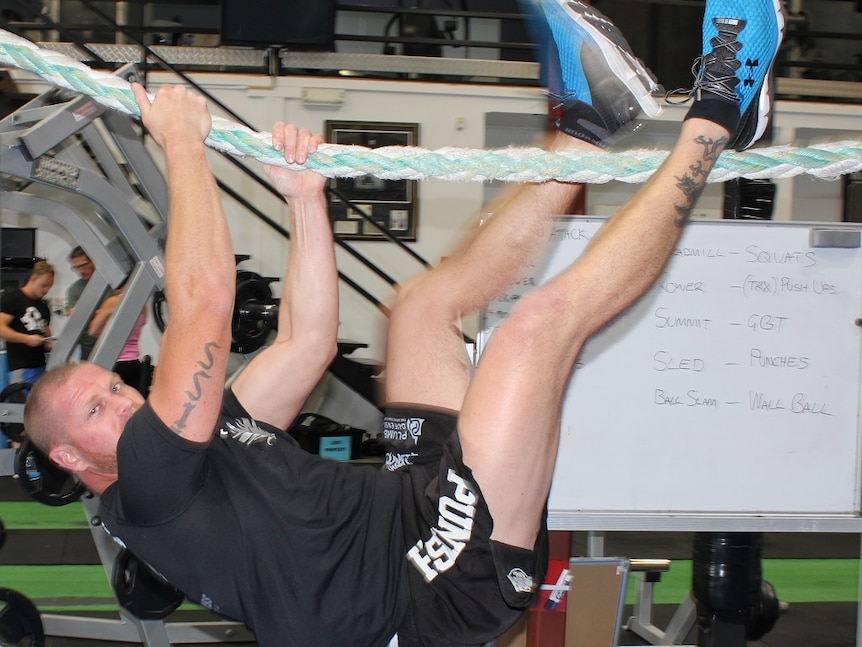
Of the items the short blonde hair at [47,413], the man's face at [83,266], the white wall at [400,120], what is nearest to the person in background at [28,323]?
the man's face at [83,266]

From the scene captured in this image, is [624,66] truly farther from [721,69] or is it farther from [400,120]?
[400,120]

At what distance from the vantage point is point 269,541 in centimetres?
155

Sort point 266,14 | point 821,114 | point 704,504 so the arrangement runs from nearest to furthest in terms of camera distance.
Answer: point 704,504 < point 266,14 < point 821,114

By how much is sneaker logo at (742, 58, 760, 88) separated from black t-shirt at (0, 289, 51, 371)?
13.2 ft

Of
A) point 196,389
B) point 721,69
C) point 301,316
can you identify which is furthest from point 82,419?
point 721,69

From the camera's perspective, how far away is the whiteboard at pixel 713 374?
268cm

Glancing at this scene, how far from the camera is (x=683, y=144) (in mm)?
1514

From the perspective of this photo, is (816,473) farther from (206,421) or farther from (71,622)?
(71,622)

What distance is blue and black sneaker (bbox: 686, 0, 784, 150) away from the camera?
5.08 feet

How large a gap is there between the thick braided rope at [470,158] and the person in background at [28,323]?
10.4 feet

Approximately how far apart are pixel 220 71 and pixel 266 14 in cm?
62

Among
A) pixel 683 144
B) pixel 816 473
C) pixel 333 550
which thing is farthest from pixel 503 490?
pixel 816 473

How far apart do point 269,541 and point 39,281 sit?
12.1ft

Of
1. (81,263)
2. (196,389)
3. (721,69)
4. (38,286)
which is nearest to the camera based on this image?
(196,389)
